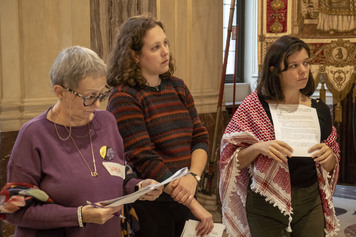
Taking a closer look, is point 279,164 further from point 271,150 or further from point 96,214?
point 96,214

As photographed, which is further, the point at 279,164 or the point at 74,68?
the point at 279,164

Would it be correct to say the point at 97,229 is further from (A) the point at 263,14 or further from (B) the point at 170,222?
(A) the point at 263,14

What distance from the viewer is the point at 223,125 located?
5.58 m

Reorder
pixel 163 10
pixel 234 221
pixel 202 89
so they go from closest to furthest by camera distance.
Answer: pixel 234 221, pixel 163 10, pixel 202 89

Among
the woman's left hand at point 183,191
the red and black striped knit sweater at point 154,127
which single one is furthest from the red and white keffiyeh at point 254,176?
the woman's left hand at point 183,191

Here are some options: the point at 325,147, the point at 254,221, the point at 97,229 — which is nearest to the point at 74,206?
the point at 97,229

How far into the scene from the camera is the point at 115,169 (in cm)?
213

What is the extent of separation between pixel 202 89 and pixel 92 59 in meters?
3.42

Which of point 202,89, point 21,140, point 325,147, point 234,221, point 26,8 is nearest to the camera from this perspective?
point 21,140

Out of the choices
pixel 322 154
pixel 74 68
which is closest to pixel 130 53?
pixel 74 68

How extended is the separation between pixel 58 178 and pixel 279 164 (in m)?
1.32

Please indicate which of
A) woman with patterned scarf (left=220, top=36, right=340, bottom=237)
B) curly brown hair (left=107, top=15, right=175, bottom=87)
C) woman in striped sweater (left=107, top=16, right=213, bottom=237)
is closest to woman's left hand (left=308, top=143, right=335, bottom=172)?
woman with patterned scarf (left=220, top=36, right=340, bottom=237)

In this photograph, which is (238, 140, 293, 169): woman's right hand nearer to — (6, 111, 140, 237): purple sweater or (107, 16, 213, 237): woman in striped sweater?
(107, 16, 213, 237): woman in striped sweater

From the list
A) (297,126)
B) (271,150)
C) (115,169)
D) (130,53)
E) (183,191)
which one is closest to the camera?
(115,169)
